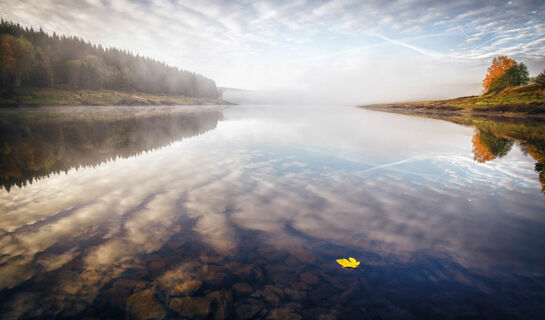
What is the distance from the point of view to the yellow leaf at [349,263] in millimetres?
4065

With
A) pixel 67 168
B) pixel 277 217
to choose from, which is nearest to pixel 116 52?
pixel 67 168

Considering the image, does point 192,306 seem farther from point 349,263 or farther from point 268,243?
point 349,263

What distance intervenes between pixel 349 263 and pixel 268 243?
157 centimetres

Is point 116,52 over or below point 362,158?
over

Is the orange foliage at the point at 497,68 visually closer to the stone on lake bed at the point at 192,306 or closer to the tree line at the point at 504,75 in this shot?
the tree line at the point at 504,75

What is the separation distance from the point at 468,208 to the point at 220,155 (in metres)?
10.4

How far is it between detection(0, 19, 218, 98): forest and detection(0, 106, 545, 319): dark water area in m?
83.7

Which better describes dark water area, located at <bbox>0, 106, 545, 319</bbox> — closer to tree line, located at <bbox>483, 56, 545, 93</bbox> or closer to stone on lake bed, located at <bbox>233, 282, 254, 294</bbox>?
stone on lake bed, located at <bbox>233, 282, 254, 294</bbox>

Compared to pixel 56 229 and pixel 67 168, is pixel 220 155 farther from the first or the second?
pixel 56 229

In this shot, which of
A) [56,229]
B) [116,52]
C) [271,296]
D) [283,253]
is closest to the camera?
[271,296]

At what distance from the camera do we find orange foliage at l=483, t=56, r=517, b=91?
276 ft

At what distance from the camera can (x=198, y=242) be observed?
4.70m

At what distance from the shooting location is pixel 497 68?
3430 inches

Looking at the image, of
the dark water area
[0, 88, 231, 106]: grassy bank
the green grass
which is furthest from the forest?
the green grass
